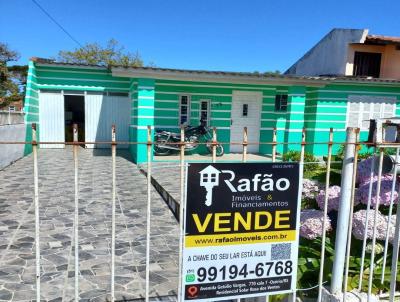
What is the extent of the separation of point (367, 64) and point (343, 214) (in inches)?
637

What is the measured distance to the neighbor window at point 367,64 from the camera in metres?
16.1

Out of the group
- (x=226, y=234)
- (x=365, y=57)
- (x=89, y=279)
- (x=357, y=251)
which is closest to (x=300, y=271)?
(x=357, y=251)

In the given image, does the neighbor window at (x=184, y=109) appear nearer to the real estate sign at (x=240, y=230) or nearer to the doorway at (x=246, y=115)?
the doorway at (x=246, y=115)

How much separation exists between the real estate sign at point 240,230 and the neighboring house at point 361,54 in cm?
1556

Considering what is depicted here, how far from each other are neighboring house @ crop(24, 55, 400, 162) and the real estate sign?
9824 mm

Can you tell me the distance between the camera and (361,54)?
16156mm

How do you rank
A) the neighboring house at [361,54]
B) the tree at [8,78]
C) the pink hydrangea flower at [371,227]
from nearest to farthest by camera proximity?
1. the pink hydrangea flower at [371,227]
2. the neighboring house at [361,54]
3. the tree at [8,78]

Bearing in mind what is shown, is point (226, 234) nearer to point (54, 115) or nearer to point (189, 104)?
point (189, 104)

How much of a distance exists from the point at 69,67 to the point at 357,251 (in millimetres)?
13060

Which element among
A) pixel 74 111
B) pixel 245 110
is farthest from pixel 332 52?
pixel 74 111

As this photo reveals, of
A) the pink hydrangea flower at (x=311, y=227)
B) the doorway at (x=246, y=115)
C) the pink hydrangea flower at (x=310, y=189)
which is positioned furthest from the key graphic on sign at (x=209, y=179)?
the doorway at (x=246, y=115)

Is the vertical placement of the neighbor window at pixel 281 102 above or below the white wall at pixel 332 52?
below

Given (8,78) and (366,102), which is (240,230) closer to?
(366,102)

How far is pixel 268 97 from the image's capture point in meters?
13.5
